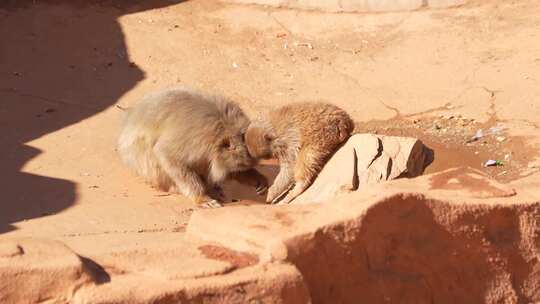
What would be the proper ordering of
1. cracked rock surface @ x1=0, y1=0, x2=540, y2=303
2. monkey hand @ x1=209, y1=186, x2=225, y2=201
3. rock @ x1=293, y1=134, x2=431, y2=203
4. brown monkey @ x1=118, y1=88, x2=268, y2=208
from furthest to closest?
monkey hand @ x1=209, y1=186, x2=225, y2=201 → brown monkey @ x1=118, y1=88, x2=268, y2=208 → rock @ x1=293, y1=134, x2=431, y2=203 → cracked rock surface @ x1=0, y1=0, x2=540, y2=303

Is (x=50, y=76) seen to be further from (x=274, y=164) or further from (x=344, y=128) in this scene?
(x=344, y=128)

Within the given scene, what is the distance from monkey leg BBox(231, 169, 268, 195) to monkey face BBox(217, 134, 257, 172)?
0.85 feet

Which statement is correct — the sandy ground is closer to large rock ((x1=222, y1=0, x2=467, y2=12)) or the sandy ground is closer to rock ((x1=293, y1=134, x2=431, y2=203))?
large rock ((x1=222, y1=0, x2=467, y2=12))

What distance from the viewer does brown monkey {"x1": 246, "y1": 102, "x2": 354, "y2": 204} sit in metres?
7.24

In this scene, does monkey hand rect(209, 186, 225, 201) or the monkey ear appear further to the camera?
monkey hand rect(209, 186, 225, 201)

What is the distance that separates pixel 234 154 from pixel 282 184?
433 mm

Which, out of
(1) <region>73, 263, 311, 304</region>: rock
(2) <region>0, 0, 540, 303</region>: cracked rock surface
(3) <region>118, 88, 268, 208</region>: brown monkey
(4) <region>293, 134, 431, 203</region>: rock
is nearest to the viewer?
(1) <region>73, 263, 311, 304</region>: rock

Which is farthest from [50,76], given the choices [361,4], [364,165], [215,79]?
[364,165]

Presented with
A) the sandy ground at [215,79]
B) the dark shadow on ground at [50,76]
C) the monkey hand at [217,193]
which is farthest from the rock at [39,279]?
the monkey hand at [217,193]

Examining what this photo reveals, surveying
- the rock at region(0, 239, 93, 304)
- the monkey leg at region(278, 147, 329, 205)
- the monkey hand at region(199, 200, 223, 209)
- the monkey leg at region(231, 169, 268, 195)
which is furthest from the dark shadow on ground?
the rock at region(0, 239, 93, 304)

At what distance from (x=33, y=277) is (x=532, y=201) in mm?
2399

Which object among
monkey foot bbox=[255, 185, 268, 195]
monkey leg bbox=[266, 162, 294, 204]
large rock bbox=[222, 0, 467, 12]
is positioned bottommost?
monkey foot bbox=[255, 185, 268, 195]

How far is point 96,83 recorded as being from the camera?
32.7ft

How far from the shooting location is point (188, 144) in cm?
A: 757
